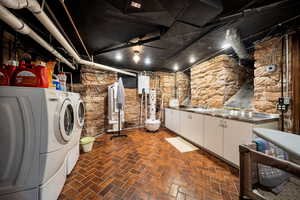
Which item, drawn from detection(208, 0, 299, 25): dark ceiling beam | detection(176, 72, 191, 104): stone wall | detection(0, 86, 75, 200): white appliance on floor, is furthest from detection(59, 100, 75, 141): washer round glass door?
detection(176, 72, 191, 104): stone wall

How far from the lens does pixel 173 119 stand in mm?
3594

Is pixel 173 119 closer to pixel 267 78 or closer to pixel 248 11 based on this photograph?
pixel 267 78

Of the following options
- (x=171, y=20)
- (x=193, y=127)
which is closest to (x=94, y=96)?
(x=171, y=20)

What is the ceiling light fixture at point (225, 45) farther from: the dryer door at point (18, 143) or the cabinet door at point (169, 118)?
the dryer door at point (18, 143)

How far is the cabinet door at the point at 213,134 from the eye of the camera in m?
1.98

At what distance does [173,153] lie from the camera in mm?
2266

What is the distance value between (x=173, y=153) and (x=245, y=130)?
52.9 inches

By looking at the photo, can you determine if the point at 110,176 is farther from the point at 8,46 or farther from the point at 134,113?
the point at 134,113

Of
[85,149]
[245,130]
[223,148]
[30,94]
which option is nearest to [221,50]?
[245,130]

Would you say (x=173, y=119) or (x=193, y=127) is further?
(x=173, y=119)

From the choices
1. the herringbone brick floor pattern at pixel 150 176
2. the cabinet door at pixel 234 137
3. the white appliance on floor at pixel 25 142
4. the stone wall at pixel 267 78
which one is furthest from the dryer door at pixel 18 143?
the stone wall at pixel 267 78

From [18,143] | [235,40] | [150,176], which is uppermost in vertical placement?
[235,40]

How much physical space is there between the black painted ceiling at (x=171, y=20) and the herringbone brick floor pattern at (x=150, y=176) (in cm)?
226

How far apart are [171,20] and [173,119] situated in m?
2.81
